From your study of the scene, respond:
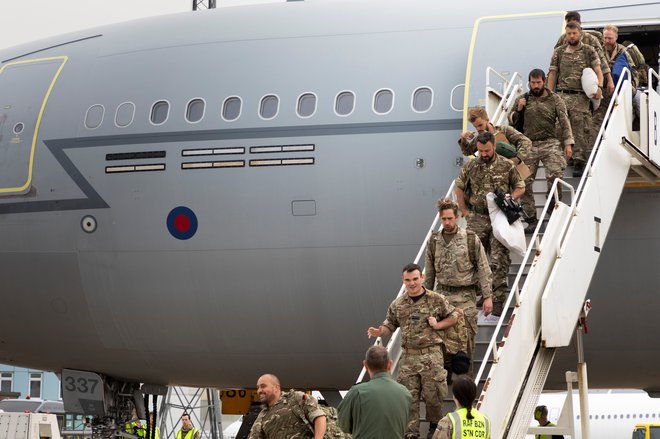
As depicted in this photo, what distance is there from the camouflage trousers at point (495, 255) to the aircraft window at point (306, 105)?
11.3 feet

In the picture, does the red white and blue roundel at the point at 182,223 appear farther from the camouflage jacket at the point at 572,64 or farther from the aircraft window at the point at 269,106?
the camouflage jacket at the point at 572,64

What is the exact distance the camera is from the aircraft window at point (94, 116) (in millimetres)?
13227

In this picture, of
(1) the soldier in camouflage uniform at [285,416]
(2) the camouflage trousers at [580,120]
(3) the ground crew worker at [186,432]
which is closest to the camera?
(1) the soldier in camouflage uniform at [285,416]

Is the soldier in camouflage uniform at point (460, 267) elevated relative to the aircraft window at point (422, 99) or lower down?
lower down

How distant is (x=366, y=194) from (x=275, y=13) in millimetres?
2899

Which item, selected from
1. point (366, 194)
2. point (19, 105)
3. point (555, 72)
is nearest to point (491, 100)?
point (555, 72)

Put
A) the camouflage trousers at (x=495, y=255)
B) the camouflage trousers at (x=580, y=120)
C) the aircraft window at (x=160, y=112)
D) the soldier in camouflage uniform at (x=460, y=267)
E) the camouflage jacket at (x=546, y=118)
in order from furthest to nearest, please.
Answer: the aircraft window at (x=160, y=112) → the camouflage trousers at (x=580, y=120) → the camouflage jacket at (x=546, y=118) → the camouflage trousers at (x=495, y=255) → the soldier in camouflage uniform at (x=460, y=267)

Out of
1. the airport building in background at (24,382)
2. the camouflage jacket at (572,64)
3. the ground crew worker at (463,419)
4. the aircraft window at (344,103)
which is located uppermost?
the airport building in background at (24,382)

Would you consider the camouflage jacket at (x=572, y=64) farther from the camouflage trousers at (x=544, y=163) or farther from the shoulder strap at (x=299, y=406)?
the shoulder strap at (x=299, y=406)

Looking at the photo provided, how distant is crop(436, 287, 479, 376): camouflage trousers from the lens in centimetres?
839

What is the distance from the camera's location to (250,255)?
1248 cm

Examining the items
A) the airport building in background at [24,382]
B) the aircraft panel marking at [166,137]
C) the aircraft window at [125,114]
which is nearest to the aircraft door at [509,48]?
the aircraft panel marking at [166,137]

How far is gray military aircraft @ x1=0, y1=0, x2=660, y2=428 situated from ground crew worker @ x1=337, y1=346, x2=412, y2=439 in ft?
15.5

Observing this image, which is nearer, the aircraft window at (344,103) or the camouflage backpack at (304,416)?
the camouflage backpack at (304,416)
